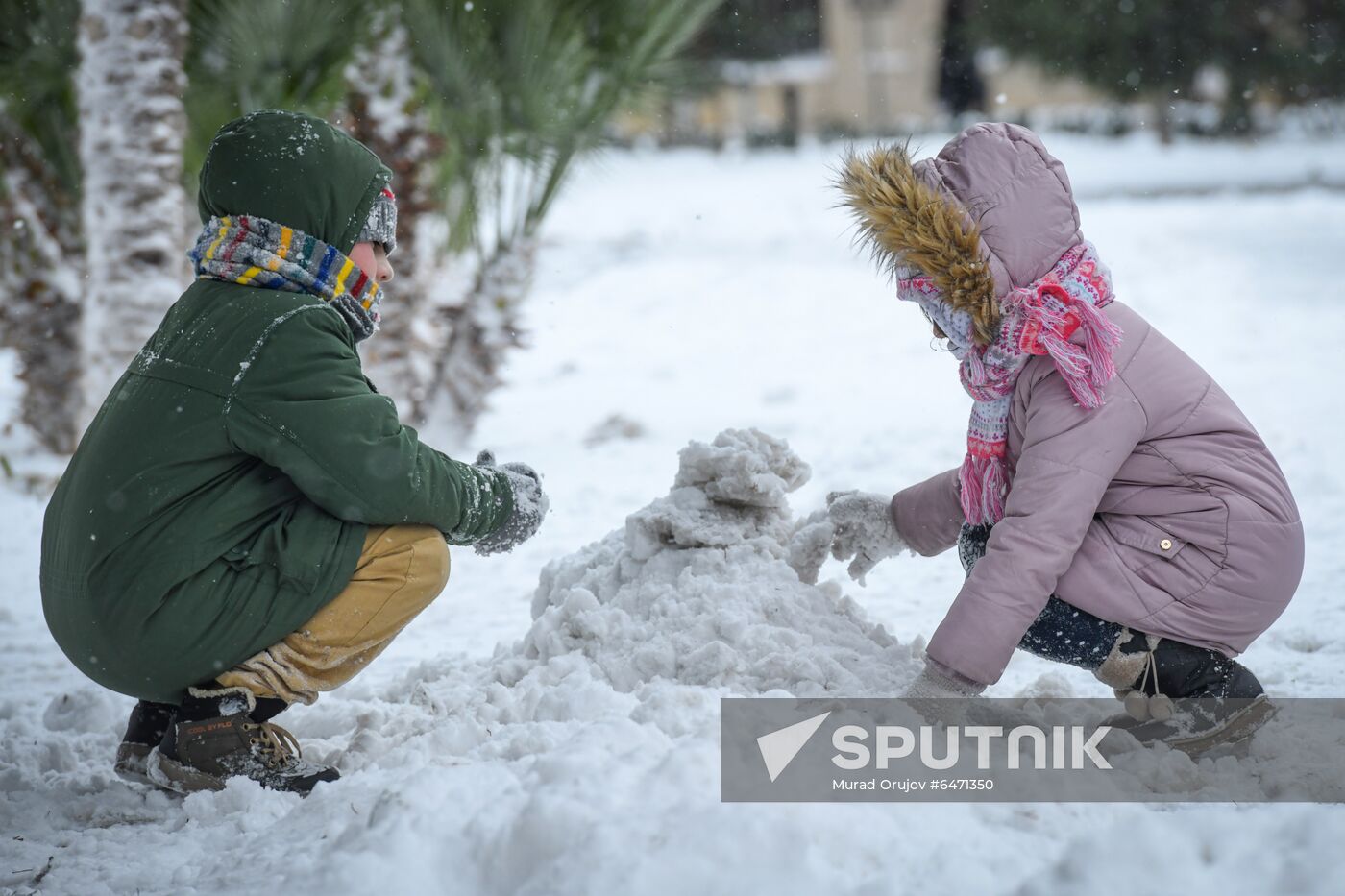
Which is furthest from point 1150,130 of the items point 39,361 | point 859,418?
point 39,361

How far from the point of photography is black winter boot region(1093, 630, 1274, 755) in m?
2.29

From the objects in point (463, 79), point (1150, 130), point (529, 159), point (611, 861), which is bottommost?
point (1150, 130)

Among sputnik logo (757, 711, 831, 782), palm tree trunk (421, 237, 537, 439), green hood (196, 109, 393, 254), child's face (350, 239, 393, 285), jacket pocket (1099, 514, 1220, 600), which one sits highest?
green hood (196, 109, 393, 254)

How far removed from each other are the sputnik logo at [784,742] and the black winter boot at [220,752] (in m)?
0.90

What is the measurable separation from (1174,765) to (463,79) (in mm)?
4720

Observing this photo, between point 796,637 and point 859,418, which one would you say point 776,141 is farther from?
point 796,637

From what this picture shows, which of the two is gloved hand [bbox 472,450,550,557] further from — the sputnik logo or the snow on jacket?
the snow on jacket

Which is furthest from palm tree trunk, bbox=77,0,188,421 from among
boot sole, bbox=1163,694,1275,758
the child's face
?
boot sole, bbox=1163,694,1275,758

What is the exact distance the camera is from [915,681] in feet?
7.34

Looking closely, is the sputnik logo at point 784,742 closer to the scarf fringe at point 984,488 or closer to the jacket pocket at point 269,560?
the scarf fringe at point 984,488

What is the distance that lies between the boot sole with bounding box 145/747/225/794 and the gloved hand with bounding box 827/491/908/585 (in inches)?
55.5

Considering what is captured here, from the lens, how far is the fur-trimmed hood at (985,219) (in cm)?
228

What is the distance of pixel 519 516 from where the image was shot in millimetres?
2562

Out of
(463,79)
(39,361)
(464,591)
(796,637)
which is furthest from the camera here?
(39,361)
